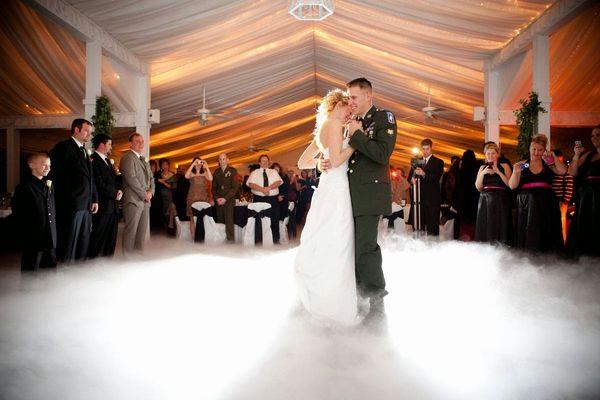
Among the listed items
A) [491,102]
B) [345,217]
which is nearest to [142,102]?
[491,102]

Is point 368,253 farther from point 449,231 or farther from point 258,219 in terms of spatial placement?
point 449,231

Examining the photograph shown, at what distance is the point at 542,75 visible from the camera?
6.59m

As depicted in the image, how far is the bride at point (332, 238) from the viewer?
2.64 metres

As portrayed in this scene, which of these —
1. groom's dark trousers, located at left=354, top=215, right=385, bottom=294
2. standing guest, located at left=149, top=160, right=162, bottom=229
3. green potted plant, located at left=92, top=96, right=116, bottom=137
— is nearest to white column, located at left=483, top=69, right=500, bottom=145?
standing guest, located at left=149, top=160, right=162, bottom=229

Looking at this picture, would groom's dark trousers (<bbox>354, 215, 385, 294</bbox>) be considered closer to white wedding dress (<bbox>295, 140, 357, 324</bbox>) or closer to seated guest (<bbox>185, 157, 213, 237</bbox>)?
white wedding dress (<bbox>295, 140, 357, 324</bbox>)

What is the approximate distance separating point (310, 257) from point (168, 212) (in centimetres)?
668

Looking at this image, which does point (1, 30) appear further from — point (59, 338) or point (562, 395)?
point (562, 395)

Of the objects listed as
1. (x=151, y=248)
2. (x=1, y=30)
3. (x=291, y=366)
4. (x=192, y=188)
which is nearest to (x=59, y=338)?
(x=291, y=366)

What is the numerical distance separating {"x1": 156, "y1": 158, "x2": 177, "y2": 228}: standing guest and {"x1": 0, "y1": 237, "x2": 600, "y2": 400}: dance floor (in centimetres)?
446

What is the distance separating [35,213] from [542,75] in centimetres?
632

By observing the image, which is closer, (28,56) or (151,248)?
(151,248)

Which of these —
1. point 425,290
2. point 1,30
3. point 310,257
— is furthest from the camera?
point 1,30

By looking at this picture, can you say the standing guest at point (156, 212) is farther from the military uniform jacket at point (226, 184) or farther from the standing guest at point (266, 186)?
the standing guest at point (266, 186)

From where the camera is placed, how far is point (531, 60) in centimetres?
740
